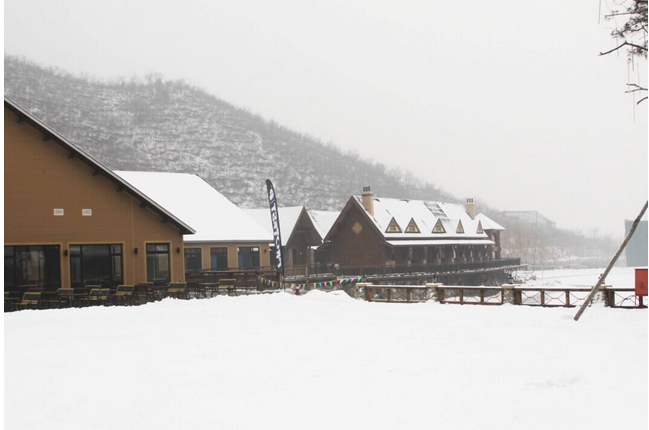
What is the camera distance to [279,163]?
16788cm

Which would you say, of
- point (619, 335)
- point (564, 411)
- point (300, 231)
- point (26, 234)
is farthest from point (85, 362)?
point (300, 231)

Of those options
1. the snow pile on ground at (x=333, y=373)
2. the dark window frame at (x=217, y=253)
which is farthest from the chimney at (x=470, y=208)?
the snow pile on ground at (x=333, y=373)

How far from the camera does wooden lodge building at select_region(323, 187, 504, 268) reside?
60.9 metres

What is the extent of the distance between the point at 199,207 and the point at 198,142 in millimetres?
131790

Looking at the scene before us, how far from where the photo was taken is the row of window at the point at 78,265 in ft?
89.3

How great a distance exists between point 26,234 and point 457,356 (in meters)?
20.0

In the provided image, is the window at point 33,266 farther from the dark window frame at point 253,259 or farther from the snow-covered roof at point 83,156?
the dark window frame at point 253,259

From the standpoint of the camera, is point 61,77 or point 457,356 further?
point 61,77

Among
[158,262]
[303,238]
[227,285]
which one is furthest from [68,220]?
[303,238]

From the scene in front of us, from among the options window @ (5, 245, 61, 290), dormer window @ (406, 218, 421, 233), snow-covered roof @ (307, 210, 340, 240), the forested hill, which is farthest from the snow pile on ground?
the forested hill

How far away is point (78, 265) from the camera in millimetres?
28406

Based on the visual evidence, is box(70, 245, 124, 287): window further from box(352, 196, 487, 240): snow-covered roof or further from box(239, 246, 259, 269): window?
box(352, 196, 487, 240): snow-covered roof

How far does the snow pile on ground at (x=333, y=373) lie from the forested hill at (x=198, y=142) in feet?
403

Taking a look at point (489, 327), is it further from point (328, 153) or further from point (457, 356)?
point (328, 153)
